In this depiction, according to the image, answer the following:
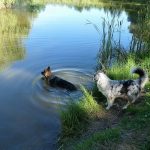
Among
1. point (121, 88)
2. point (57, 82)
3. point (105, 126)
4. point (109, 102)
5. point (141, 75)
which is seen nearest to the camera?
point (105, 126)

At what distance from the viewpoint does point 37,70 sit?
12711mm

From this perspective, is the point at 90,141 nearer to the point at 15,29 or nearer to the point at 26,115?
the point at 26,115

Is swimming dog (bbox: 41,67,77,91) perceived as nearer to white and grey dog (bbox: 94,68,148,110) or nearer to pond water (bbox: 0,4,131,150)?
pond water (bbox: 0,4,131,150)

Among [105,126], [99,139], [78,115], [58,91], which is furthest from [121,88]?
[58,91]

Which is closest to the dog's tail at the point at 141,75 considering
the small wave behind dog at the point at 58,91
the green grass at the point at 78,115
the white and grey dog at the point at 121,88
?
the white and grey dog at the point at 121,88

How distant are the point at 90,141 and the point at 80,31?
1461 centimetres

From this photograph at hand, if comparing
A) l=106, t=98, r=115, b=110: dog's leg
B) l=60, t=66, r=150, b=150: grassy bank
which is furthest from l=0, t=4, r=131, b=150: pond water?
l=106, t=98, r=115, b=110: dog's leg

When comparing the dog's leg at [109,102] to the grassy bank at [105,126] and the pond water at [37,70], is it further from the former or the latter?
the pond water at [37,70]

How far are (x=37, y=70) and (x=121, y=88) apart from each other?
548 cm

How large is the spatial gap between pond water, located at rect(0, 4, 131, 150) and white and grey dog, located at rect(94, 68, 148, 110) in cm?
119

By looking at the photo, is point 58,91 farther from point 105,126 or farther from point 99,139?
point 99,139

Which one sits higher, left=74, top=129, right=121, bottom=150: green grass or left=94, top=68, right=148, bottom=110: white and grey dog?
left=94, top=68, right=148, bottom=110: white and grey dog

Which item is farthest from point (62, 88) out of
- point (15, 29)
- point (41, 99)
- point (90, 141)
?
point (15, 29)

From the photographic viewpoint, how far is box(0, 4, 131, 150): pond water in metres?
7.85
